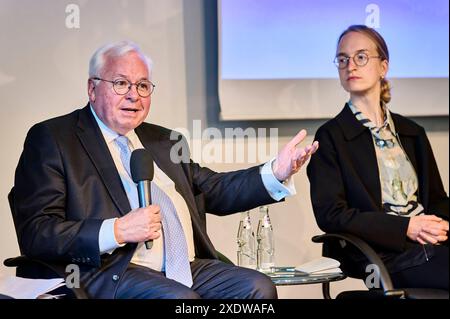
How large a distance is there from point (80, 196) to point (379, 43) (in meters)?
1.41

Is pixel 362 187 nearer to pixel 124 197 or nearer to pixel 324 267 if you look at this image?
pixel 324 267

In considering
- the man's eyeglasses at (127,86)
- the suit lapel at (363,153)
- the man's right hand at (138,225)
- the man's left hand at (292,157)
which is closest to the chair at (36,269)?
the man's right hand at (138,225)

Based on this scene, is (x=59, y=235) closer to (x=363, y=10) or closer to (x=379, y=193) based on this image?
(x=379, y=193)

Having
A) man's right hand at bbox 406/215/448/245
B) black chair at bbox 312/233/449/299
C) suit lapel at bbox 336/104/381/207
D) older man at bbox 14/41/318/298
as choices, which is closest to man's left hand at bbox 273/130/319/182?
older man at bbox 14/41/318/298

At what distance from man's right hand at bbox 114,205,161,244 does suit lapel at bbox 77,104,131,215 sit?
0.50ft

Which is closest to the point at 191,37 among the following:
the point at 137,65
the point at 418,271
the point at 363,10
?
the point at 137,65

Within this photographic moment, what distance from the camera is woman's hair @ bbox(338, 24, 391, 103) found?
133 inches

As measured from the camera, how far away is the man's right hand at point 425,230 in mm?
3176

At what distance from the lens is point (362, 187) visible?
10.5 ft

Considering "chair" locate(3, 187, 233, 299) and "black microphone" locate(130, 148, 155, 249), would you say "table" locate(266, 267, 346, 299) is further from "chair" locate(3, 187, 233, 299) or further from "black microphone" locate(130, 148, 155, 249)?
"chair" locate(3, 187, 233, 299)

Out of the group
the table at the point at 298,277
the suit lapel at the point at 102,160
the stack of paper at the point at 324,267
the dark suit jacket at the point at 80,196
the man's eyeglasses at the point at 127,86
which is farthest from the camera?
the stack of paper at the point at 324,267

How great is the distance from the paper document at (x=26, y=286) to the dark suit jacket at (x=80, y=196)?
0.23 ft

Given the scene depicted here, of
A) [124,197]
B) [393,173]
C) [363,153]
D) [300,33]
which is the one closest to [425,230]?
[393,173]

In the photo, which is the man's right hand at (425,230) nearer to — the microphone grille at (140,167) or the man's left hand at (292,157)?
the man's left hand at (292,157)
